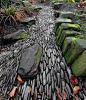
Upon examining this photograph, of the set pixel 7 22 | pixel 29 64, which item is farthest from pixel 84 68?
pixel 7 22

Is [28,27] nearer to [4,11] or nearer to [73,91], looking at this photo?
[4,11]

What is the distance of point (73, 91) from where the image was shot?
1247mm

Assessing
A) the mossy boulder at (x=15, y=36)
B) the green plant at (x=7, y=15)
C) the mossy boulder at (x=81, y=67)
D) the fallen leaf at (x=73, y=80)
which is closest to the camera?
the mossy boulder at (x=81, y=67)

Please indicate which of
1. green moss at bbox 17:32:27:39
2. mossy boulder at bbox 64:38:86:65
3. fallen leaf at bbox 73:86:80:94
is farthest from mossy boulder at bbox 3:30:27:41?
fallen leaf at bbox 73:86:80:94

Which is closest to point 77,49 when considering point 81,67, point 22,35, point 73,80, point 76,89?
point 81,67

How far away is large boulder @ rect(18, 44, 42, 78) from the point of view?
4.60 ft

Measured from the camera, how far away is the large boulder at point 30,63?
4.60 ft

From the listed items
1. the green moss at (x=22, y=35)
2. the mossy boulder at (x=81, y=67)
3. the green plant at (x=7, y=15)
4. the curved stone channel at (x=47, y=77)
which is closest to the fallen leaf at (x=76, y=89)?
the curved stone channel at (x=47, y=77)

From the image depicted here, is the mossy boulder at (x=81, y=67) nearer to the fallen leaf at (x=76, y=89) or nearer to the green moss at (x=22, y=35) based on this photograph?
the fallen leaf at (x=76, y=89)

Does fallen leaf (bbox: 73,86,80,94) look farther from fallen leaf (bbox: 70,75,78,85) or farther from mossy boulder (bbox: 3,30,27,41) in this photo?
mossy boulder (bbox: 3,30,27,41)

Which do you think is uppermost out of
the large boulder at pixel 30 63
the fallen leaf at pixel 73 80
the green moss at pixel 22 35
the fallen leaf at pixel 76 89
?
the green moss at pixel 22 35

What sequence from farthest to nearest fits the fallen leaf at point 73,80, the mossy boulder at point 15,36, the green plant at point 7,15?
the green plant at point 7,15
the mossy boulder at point 15,36
the fallen leaf at point 73,80

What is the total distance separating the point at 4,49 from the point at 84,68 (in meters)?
1.96

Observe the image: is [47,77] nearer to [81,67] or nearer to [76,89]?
[76,89]
